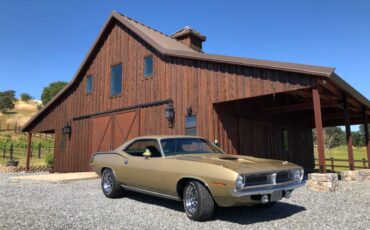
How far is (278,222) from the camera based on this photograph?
5395 mm

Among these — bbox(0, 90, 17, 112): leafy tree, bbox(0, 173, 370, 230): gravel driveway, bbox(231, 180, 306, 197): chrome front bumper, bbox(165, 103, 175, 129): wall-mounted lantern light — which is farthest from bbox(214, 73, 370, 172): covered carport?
bbox(0, 90, 17, 112): leafy tree

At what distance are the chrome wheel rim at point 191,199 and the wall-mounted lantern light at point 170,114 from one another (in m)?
7.36

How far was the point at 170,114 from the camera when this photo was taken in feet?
42.4

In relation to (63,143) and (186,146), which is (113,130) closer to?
(63,143)

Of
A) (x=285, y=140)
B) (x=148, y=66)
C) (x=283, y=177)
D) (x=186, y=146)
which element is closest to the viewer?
(x=283, y=177)

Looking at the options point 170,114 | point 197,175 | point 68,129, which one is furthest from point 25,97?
point 197,175

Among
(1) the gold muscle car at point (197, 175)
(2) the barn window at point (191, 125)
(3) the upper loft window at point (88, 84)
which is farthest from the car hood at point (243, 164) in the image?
(3) the upper loft window at point (88, 84)

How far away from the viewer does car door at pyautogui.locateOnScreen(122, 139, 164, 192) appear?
21.0ft

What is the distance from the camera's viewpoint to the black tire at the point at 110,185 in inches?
302

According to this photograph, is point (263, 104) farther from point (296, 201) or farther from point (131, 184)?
point (131, 184)

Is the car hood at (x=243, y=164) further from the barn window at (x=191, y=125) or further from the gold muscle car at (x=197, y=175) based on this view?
the barn window at (x=191, y=125)

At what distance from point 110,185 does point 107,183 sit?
0.14 meters

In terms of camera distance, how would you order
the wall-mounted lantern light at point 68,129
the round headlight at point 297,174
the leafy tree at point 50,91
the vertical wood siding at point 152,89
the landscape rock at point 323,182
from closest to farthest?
the round headlight at point 297,174 < the landscape rock at point 323,182 < the vertical wood siding at point 152,89 < the wall-mounted lantern light at point 68,129 < the leafy tree at point 50,91

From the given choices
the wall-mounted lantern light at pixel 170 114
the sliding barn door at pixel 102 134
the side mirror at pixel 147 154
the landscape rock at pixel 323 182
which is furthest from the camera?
the sliding barn door at pixel 102 134
